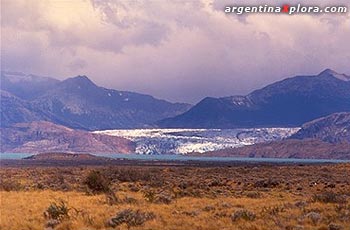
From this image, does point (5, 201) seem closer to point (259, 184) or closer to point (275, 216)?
point (275, 216)

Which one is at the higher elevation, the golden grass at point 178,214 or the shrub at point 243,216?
the shrub at point 243,216

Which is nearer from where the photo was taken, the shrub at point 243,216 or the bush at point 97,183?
the shrub at point 243,216

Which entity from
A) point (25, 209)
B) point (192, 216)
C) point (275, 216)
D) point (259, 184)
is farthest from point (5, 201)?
point (259, 184)

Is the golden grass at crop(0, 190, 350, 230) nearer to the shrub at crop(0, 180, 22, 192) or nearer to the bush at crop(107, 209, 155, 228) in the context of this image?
the bush at crop(107, 209, 155, 228)

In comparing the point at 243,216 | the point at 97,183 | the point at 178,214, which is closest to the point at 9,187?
the point at 97,183

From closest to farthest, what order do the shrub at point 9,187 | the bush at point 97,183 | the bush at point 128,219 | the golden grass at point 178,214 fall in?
1. the golden grass at point 178,214
2. the bush at point 128,219
3. the bush at point 97,183
4. the shrub at point 9,187

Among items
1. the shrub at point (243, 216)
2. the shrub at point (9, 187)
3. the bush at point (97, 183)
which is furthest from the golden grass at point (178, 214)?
the shrub at point (9, 187)

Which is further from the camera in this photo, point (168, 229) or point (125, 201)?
point (125, 201)

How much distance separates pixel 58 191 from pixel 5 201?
7458 millimetres

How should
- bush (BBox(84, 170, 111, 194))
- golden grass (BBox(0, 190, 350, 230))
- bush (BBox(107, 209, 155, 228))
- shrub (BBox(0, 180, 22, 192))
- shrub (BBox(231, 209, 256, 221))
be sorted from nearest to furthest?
golden grass (BBox(0, 190, 350, 230)) < bush (BBox(107, 209, 155, 228)) < shrub (BBox(231, 209, 256, 221)) < bush (BBox(84, 170, 111, 194)) < shrub (BBox(0, 180, 22, 192))

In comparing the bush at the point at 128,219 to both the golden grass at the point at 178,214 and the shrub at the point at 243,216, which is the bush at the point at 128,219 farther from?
the shrub at the point at 243,216

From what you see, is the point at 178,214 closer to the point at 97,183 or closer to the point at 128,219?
the point at 128,219

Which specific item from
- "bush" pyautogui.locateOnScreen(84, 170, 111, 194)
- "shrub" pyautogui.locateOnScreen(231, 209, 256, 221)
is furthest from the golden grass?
"bush" pyautogui.locateOnScreen(84, 170, 111, 194)

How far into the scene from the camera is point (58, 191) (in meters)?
37.3
